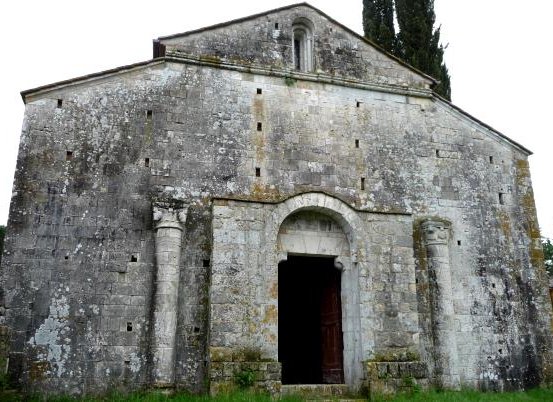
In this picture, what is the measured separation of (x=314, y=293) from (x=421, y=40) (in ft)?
37.8

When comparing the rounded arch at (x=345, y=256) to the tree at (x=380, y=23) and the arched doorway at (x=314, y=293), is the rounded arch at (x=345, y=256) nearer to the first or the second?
the arched doorway at (x=314, y=293)

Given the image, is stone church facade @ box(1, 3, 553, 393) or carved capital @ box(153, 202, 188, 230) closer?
stone church facade @ box(1, 3, 553, 393)

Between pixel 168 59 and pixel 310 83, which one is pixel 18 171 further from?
pixel 310 83

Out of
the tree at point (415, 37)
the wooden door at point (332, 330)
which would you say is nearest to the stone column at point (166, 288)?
the wooden door at point (332, 330)

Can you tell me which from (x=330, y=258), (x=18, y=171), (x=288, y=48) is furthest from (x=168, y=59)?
(x=330, y=258)

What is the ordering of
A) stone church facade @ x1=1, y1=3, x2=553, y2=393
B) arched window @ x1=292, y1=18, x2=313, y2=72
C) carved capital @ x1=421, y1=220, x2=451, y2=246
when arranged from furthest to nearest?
arched window @ x1=292, y1=18, x2=313, y2=72 → carved capital @ x1=421, y1=220, x2=451, y2=246 → stone church facade @ x1=1, y1=3, x2=553, y2=393

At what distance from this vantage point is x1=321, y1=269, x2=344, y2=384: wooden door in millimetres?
12797

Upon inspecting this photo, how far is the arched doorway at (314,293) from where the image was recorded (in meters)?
12.8

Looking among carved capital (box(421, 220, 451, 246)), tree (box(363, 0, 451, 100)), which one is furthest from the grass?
tree (box(363, 0, 451, 100))

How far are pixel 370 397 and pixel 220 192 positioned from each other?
538 cm

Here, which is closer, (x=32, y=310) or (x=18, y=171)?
(x=32, y=310)

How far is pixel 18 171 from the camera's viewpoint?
1103 centimetres

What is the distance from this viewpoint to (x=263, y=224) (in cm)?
1205

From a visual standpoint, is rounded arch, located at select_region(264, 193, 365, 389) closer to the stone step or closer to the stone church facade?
the stone church facade
